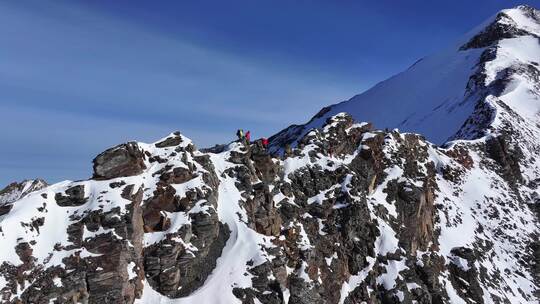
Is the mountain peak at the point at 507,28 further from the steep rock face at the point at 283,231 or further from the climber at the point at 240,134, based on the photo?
the climber at the point at 240,134

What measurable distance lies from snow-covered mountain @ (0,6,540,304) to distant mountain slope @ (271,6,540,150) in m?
24.2

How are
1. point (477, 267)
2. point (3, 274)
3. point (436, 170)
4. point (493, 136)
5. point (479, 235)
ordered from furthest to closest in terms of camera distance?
point (493, 136)
point (436, 170)
point (479, 235)
point (477, 267)
point (3, 274)

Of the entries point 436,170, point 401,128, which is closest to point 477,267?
point 436,170

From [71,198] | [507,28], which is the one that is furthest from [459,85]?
[71,198]

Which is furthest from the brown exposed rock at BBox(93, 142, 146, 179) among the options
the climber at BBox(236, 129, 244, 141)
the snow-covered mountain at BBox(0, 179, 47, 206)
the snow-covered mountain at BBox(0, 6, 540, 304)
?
the snow-covered mountain at BBox(0, 179, 47, 206)

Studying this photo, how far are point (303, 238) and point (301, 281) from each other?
473cm

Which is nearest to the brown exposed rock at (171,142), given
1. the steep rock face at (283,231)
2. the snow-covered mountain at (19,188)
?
the steep rock face at (283,231)

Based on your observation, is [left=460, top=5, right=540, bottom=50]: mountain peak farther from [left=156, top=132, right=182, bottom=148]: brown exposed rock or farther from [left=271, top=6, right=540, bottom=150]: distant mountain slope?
[left=156, top=132, right=182, bottom=148]: brown exposed rock

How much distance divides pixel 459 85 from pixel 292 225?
85.0 meters

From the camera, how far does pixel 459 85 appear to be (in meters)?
117

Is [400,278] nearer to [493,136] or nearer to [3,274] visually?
[3,274]

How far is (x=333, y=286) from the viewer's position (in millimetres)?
43312

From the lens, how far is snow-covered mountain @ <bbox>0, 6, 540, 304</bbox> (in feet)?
116

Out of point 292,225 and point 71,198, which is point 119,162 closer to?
point 71,198
